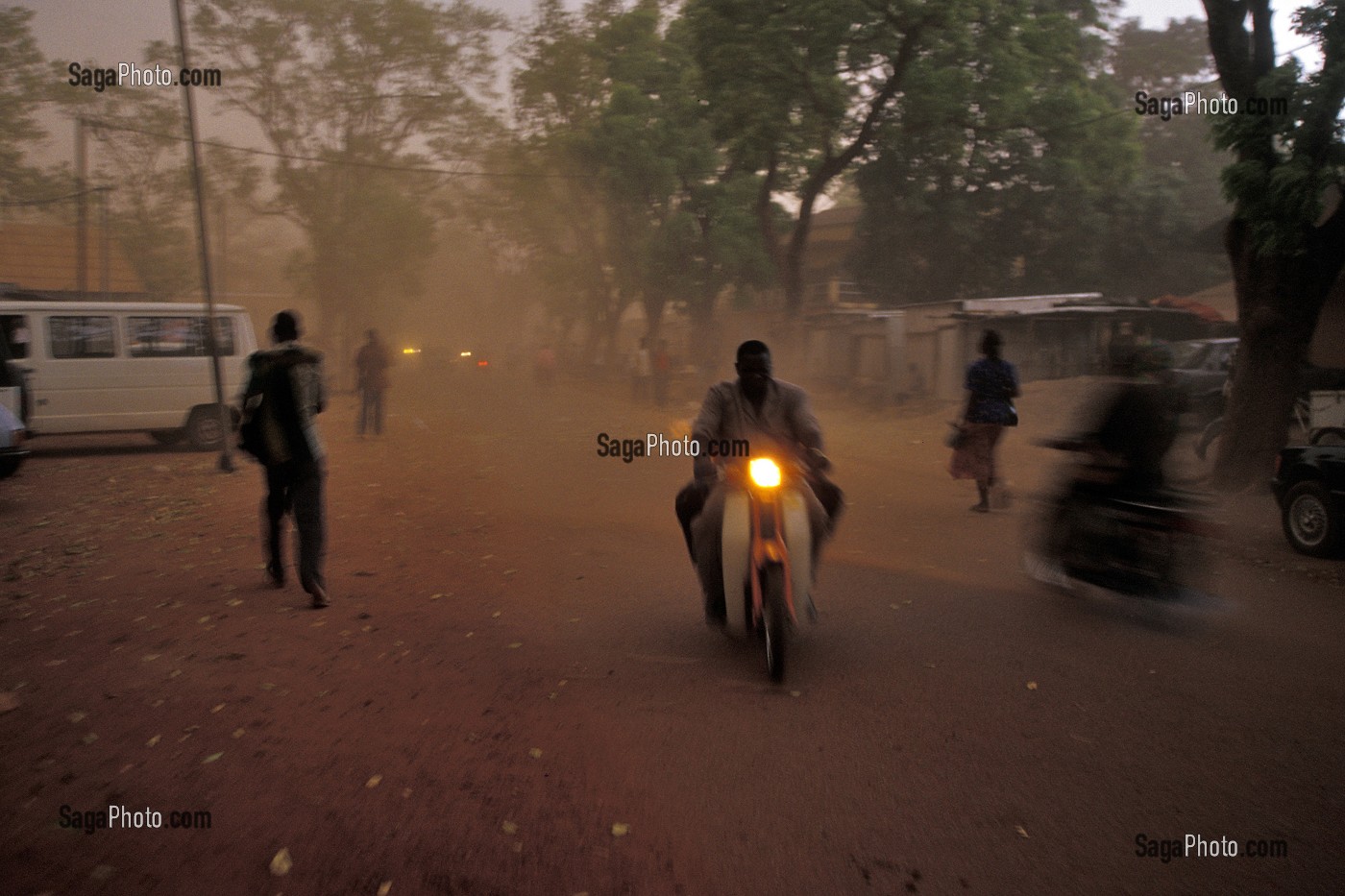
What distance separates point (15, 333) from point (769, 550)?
45.4 feet

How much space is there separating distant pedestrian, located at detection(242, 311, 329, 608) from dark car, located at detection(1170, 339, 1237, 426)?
1671 cm

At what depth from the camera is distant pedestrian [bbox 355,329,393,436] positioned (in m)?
17.9

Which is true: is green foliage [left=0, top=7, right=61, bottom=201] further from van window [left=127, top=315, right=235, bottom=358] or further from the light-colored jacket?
the light-colored jacket

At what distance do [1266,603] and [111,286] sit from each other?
1529 inches

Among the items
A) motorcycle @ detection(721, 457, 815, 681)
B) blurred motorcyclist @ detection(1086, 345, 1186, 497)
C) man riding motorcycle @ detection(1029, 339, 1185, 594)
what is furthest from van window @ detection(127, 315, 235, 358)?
blurred motorcyclist @ detection(1086, 345, 1186, 497)

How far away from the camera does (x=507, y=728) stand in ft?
14.1

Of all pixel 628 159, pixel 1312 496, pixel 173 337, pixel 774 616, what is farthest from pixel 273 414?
pixel 628 159

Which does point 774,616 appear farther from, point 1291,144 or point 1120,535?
point 1291,144

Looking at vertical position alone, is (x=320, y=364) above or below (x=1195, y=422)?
above

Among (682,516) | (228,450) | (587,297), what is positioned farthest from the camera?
(587,297)

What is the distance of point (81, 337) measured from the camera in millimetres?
14984

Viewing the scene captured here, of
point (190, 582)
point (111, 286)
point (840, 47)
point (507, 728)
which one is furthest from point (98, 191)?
point (507, 728)

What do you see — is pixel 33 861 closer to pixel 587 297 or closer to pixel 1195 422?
pixel 1195 422

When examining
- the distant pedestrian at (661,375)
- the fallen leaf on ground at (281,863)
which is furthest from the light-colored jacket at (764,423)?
the distant pedestrian at (661,375)
